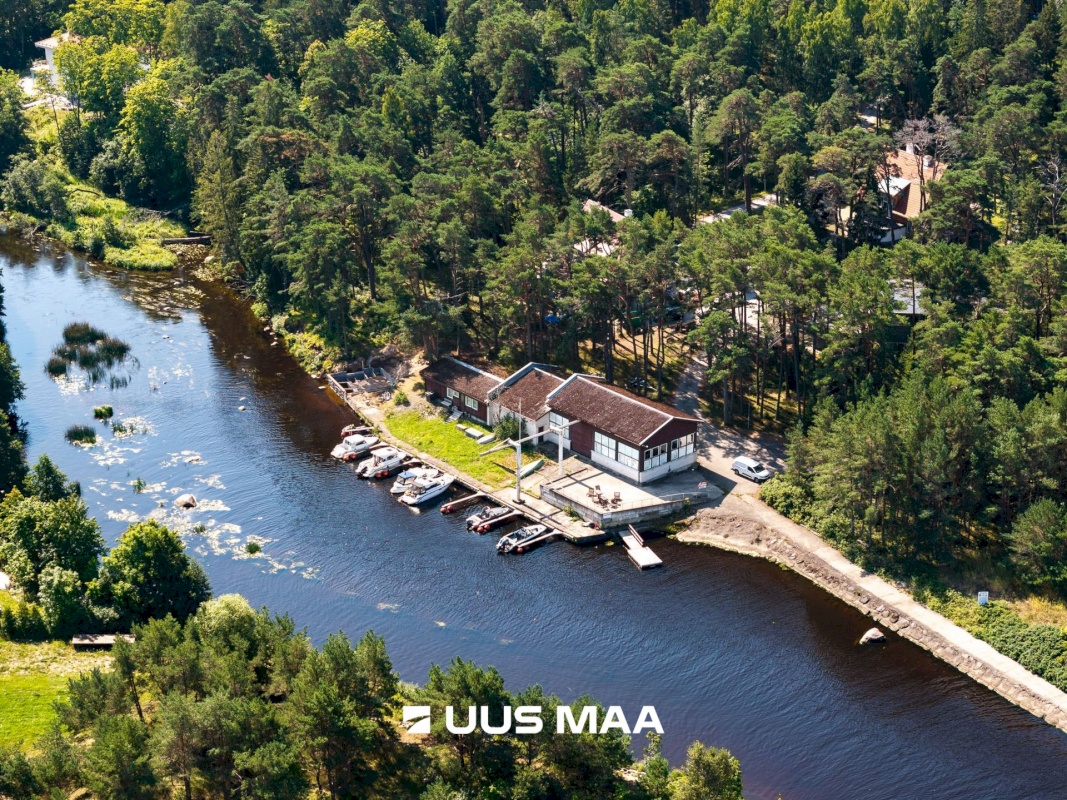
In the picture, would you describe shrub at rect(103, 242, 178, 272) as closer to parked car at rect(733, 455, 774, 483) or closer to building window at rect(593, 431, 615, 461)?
building window at rect(593, 431, 615, 461)

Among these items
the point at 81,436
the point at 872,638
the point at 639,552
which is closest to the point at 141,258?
the point at 81,436

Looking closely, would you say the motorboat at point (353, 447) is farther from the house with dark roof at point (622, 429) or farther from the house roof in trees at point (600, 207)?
the house roof in trees at point (600, 207)

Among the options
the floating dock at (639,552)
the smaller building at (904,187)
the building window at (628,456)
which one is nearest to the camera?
the floating dock at (639,552)

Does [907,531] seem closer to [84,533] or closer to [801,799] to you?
[801,799]

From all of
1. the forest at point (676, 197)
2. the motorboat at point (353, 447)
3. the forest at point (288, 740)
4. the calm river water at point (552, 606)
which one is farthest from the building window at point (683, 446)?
the forest at point (288, 740)

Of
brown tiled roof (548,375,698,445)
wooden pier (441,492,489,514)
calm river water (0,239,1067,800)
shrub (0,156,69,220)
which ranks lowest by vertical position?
calm river water (0,239,1067,800)

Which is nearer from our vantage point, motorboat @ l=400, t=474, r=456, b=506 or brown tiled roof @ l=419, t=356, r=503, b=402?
motorboat @ l=400, t=474, r=456, b=506

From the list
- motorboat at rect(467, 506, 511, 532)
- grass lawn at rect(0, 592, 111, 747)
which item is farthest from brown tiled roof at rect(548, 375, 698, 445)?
grass lawn at rect(0, 592, 111, 747)
